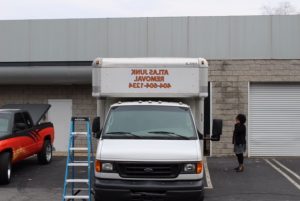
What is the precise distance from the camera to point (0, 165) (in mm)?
11367

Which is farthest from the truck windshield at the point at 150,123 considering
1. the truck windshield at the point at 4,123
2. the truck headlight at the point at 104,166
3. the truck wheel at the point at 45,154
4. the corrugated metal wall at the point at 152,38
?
the corrugated metal wall at the point at 152,38

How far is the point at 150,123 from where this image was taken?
369 inches

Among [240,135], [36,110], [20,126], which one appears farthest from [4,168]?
[240,135]

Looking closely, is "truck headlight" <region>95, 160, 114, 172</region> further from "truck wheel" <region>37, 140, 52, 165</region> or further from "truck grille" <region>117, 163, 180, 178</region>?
"truck wheel" <region>37, 140, 52, 165</region>

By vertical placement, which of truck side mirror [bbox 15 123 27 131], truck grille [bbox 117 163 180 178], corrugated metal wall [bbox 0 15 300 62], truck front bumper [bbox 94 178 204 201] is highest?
corrugated metal wall [bbox 0 15 300 62]

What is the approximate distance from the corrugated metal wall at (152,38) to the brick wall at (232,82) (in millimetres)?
325

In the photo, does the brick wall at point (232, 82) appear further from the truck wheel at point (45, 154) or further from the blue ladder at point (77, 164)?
the blue ladder at point (77, 164)

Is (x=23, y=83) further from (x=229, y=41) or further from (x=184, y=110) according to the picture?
(x=184, y=110)

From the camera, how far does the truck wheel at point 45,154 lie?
1501 cm

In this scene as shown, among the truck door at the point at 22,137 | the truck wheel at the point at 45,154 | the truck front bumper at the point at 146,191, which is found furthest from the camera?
the truck wheel at the point at 45,154

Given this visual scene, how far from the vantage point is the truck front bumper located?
8109 millimetres

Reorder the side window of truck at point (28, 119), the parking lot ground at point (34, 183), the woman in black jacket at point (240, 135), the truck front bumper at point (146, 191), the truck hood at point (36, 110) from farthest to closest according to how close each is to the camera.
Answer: the truck hood at point (36, 110)
the side window of truck at point (28, 119)
the woman in black jacket at point (240, 135)
the parking lot ground at point (34, 183)
the truck front bumper at point (146, 191)

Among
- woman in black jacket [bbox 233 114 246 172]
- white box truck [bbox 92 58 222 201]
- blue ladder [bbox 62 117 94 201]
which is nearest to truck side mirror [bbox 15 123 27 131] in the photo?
blue ladder [bbox 62 117 94 201]

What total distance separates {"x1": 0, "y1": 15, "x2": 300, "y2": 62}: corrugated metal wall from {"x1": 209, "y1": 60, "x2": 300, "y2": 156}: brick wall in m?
0.32
